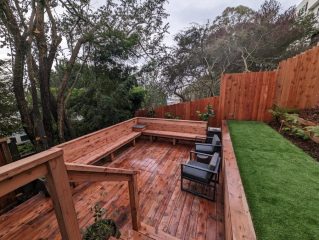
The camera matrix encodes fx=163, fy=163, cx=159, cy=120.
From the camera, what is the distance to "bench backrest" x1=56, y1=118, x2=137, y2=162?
10.7ft

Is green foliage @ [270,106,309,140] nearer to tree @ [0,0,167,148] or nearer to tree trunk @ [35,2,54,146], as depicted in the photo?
tree @ [0,0,167,148]

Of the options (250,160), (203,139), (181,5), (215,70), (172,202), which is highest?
(181,5)

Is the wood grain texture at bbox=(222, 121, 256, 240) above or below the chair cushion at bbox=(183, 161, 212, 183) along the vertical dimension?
above

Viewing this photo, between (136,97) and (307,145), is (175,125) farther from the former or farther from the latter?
(307,145)

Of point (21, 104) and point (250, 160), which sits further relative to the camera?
point (21, 104)

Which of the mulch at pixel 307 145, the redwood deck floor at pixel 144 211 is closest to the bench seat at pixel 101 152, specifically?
the redwood deck floor at pixel 144 211

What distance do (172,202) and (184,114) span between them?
3.55m

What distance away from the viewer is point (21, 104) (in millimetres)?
3992

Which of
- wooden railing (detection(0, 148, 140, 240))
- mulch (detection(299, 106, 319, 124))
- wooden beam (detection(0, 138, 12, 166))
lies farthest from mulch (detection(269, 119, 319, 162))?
Result: wooden beam (detection(0, 138, 12, 166))

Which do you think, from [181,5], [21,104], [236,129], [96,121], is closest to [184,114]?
[236,129]

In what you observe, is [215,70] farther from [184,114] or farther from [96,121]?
[96,121]

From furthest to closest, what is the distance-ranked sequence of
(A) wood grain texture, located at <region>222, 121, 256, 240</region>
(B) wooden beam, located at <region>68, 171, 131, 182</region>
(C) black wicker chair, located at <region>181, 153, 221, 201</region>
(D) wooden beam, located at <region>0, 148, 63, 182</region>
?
(C) black wicker chair, located at <region>181, 153, 221, 201</region>
(A) wood grain texture, located at <region>222, 121, 256, 240</region>
(B) wooden beam, located at <region>68, 171, 131, 182</region>
(D) wooden beam, located at <region>0, 148, 63, 182</region>

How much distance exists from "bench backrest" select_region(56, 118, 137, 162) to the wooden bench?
27.9 inches

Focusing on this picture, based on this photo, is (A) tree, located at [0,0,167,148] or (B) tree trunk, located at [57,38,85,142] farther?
(B) tree trunk, located at [57,38,85,142]
